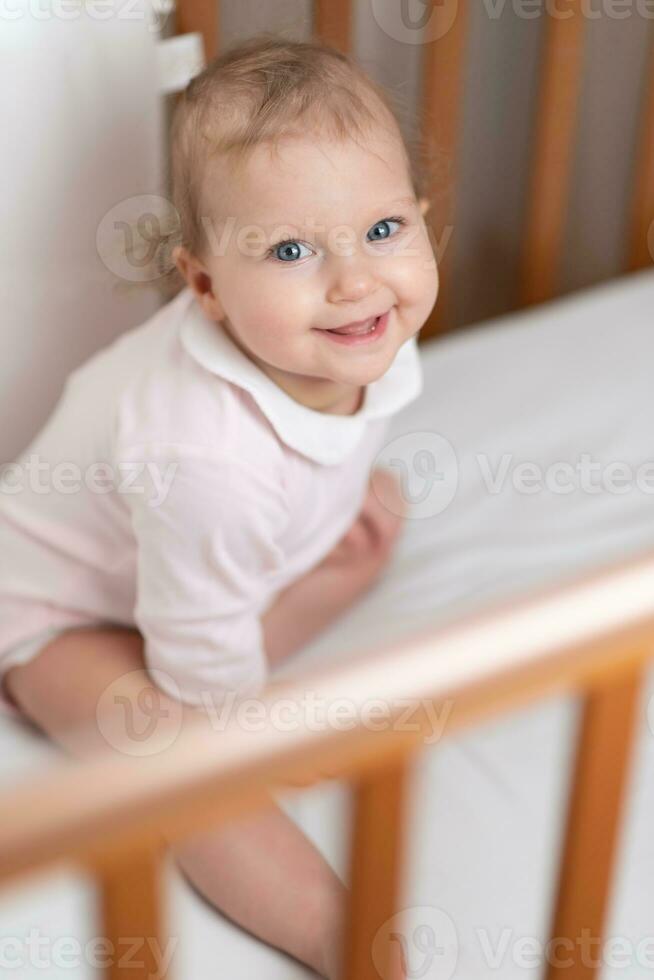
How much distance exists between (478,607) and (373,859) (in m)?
0.11

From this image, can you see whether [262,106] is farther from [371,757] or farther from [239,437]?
[371,757]

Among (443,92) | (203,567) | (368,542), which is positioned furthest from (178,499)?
(443,92)

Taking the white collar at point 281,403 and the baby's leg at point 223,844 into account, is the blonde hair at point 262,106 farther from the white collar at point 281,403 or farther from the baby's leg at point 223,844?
the baby's leg at point 223,844

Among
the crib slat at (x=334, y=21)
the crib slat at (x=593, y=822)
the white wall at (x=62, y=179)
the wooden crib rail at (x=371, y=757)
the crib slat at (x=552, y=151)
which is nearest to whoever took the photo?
the wooden crib rail at (x=371, y=757)

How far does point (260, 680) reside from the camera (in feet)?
3.10

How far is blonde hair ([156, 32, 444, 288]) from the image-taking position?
2.61 feet

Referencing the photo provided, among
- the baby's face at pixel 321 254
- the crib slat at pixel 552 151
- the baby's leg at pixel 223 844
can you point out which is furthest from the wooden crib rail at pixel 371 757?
the crib slat at pixel 552 151

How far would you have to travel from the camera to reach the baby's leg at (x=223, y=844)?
0.81 m

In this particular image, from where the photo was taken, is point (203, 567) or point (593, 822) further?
point (203, 567)

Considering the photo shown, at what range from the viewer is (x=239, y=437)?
893 millimetres

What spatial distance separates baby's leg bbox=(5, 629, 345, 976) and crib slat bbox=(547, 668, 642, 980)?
18 cm

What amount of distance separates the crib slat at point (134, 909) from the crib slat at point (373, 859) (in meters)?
0.09

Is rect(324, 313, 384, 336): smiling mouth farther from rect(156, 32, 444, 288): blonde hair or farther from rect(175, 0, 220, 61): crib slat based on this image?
rect(175, 0, 220, 61): crib slat

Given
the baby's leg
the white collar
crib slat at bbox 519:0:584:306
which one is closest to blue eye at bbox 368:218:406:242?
the white collar
